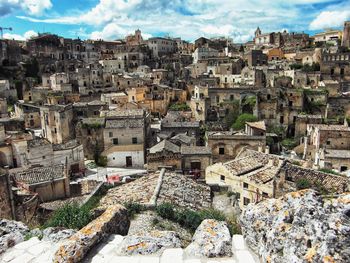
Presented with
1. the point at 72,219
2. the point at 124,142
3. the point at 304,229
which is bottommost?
the point at 124,142

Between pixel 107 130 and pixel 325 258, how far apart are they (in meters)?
27.3

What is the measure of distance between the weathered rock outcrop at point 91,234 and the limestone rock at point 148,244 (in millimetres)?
500

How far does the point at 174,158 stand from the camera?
924 inches

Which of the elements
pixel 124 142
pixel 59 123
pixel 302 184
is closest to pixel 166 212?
pixel 302 184

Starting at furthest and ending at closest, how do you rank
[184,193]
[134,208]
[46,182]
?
[46,182] < [184,193] < [134,208]

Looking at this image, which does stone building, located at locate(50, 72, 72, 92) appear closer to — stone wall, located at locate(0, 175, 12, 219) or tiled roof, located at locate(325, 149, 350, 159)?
stone wall, located at locate(0, 175, 12, 219)

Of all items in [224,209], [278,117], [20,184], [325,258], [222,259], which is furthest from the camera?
[278,117]

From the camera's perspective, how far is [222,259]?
15.1ft

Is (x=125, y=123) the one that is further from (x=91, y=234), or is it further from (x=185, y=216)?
(x=91, y=234)

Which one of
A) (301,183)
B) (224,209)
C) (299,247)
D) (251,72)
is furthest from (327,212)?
(251,72)

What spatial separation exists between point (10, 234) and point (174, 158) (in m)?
17.5

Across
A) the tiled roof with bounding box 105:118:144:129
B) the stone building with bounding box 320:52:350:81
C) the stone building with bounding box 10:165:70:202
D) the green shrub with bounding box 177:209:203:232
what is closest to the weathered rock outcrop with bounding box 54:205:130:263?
the green shrub with bounding box 177:209:203:232

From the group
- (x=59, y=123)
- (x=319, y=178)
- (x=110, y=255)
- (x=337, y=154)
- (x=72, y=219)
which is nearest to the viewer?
(x=110, y=255)

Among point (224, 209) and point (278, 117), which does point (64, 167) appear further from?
point (278, 117)
